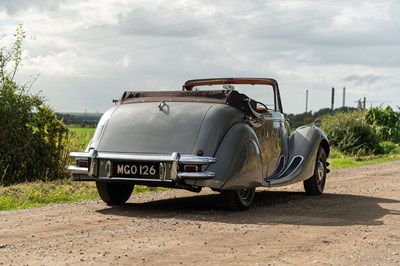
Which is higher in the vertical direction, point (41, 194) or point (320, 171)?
point (320, 171)

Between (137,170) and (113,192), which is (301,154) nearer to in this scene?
(113,192)

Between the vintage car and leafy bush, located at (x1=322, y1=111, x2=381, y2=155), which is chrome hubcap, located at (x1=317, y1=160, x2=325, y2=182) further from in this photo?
leafy bush, located at (x1=322, y1=111, x2=381, y2=155)

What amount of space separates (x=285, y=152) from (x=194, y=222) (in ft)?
10.8

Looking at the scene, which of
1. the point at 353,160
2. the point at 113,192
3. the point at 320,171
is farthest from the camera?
the point at 353,160

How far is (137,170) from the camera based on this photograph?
Result: 8992mm

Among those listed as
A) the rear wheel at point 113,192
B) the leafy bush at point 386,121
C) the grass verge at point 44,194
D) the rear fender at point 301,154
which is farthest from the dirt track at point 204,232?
the leafy bush at point 386,121

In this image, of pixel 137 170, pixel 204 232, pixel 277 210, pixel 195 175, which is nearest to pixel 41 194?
pixel 137 170

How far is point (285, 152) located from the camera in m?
11.3

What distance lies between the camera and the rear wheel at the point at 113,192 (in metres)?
9.98

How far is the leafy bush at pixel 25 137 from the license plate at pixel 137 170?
5.58 metres

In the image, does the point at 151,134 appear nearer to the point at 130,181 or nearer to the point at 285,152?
the point at 130,181

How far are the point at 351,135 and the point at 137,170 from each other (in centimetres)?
1889

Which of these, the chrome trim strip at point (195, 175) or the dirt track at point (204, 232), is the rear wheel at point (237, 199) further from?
the chrome trim strip at point (195, 175)

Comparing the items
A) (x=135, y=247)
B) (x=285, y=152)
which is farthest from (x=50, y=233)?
(x=285, y=152)
